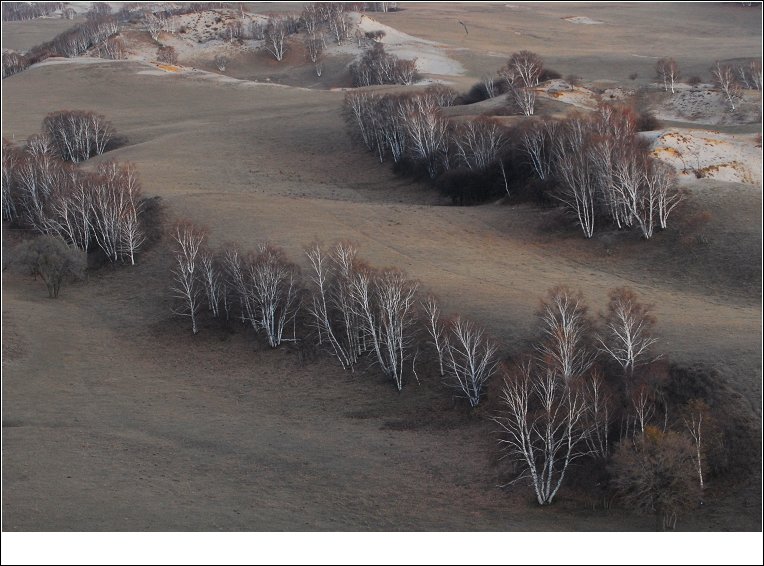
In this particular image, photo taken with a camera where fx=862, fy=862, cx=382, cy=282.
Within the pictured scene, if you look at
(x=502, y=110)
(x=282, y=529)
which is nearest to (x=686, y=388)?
(x=282, y=529)

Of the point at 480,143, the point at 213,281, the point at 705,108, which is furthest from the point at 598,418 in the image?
the point at 705,108

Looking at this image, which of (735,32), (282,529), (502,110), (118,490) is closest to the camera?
(282,529)

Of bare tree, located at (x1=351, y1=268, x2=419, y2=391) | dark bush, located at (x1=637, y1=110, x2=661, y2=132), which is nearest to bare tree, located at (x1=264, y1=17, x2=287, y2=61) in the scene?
dark bush, located at (x1=637, y1=110, x2=661, y2=132)

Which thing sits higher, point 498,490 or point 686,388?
point 686,388

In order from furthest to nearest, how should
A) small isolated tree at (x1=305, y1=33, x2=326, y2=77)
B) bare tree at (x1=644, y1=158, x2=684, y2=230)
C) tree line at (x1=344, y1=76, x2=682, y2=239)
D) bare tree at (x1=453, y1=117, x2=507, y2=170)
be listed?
small isolated tree at (x1=305, y1=33, x2=326, y2=77) → bare tree at (x1=453, y1=117, x2=507, y2=170) → tree line at (x1=344, y1=76, x2=682, y2=239) → bare tree at (x1=644, y1=158, x2=684, y2=230)

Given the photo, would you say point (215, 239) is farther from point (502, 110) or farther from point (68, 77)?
point (68, 77)

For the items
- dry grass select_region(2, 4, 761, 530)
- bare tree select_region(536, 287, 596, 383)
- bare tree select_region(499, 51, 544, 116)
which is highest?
bare tree select_region(499, 51, 544, 116)

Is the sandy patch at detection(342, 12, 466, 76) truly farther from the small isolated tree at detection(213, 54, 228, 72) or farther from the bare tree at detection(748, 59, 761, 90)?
the bare tree at detection(748, 59, 761, 90)

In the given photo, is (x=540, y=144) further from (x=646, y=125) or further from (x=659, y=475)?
(x=659, y=475)
